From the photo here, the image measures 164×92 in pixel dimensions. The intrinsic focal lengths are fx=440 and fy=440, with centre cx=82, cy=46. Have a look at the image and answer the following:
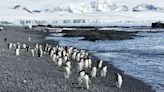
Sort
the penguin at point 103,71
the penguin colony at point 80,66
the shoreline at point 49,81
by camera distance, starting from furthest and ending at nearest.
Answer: the penguin at point 103,71
the penguin colony at point 80,66
the shoreline at point 49,81

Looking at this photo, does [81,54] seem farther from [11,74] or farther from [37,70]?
[11,74]

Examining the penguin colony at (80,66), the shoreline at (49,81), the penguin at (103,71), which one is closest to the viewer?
the shoreline at (49,81)

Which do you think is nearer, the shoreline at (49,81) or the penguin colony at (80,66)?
the shoreline at (49,81)

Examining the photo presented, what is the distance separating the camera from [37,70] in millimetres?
22406

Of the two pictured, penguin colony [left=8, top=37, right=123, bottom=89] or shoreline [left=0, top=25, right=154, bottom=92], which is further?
penguin colony [left=8, top=37, right=123, bottom=89]

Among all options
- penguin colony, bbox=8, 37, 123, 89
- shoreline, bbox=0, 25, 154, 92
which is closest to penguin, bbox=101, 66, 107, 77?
penguin colony, bbox=8, 37, 123, 89

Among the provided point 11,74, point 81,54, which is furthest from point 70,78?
point 81,54

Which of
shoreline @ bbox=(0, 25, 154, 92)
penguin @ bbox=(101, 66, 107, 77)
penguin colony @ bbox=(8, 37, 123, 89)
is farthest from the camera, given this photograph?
penguin @ bbox=(101, 66, 107, 77)

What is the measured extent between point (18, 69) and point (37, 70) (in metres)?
0.97

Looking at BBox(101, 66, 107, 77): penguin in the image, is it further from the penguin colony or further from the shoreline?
the shoreline

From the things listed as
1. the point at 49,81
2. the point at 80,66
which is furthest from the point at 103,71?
the point at 49,81

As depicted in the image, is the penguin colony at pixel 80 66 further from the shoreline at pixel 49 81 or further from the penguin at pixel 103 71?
the shoreline at pixel 49 81

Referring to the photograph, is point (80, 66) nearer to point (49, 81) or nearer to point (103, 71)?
point (103, 71)

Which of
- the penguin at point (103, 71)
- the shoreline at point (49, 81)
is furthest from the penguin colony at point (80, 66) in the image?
the shoreline at point (49, 81)
